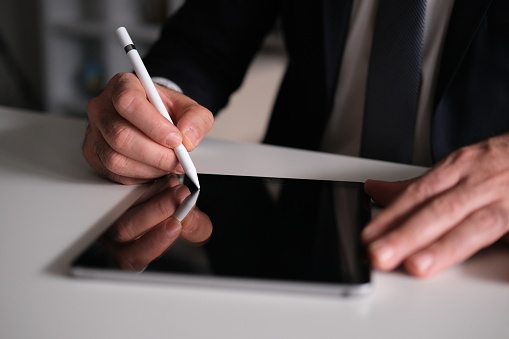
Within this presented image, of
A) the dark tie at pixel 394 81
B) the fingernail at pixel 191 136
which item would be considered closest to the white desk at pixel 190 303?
the fingernail at pixel 191 136

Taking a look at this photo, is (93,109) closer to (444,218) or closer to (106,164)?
(106,164)

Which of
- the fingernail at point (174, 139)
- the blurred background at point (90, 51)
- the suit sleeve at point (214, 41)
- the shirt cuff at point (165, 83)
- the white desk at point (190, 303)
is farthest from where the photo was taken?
the blurred background at point (90, 51)

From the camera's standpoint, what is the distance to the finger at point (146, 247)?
1.43 feet

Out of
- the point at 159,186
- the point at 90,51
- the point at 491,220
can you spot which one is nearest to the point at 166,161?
the point at 159,186

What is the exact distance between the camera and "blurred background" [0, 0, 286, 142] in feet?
8.02

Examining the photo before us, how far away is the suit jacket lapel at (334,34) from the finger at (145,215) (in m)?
0.50

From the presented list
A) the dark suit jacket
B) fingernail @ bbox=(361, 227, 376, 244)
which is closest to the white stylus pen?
fingernail @ bbox=(361, 227, 376, 244)

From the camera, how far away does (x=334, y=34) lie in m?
0.97

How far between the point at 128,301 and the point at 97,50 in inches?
96.7

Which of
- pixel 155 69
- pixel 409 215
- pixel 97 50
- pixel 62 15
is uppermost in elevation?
pixel 409 215

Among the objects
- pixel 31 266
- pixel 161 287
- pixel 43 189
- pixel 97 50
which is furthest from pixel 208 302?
pixel 97 50

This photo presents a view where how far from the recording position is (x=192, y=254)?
1.46ft

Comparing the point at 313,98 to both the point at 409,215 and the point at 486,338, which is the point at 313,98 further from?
the point at 486,338

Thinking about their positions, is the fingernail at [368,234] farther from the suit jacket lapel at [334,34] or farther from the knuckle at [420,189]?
the suit jacket lapel at [334,34]
